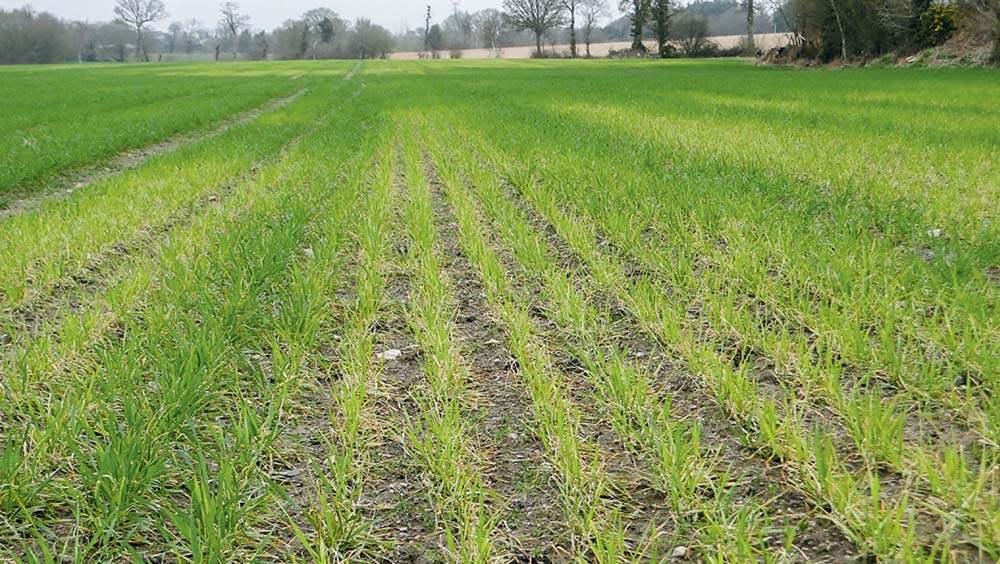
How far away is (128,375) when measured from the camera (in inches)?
108

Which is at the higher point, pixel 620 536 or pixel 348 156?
pixel 348 156

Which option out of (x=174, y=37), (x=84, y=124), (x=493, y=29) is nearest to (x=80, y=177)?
(x=84, y=124)

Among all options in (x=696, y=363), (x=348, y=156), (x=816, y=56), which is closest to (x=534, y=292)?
(x=696, y=363)

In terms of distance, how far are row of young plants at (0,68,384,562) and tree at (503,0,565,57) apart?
3598 inches

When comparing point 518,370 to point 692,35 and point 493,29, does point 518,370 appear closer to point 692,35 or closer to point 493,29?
point 692,35

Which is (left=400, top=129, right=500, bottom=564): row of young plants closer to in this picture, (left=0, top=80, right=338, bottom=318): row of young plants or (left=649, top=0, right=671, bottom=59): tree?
(left=0, top=80, right=338, bottom=318): row of young plants

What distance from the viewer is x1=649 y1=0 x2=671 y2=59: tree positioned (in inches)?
2496

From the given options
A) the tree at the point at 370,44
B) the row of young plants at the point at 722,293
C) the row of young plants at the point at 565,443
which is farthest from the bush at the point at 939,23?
the tree at the point at 370,44

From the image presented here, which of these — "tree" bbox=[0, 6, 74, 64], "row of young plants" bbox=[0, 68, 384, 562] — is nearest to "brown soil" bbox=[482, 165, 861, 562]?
"row of young plants" bbox=[0, 68, 384, 562]

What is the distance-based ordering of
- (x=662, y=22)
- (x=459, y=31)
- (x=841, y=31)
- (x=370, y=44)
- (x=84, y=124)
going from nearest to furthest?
(x=84, y=124), (x=841, y=31), (x=662, y=22), (x=370, y=44), (x=459, y=31)

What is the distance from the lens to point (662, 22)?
64.4 meters

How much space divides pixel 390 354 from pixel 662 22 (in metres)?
68.4

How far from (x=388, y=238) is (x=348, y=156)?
468cm

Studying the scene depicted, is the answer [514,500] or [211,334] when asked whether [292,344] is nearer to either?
[211,334]
